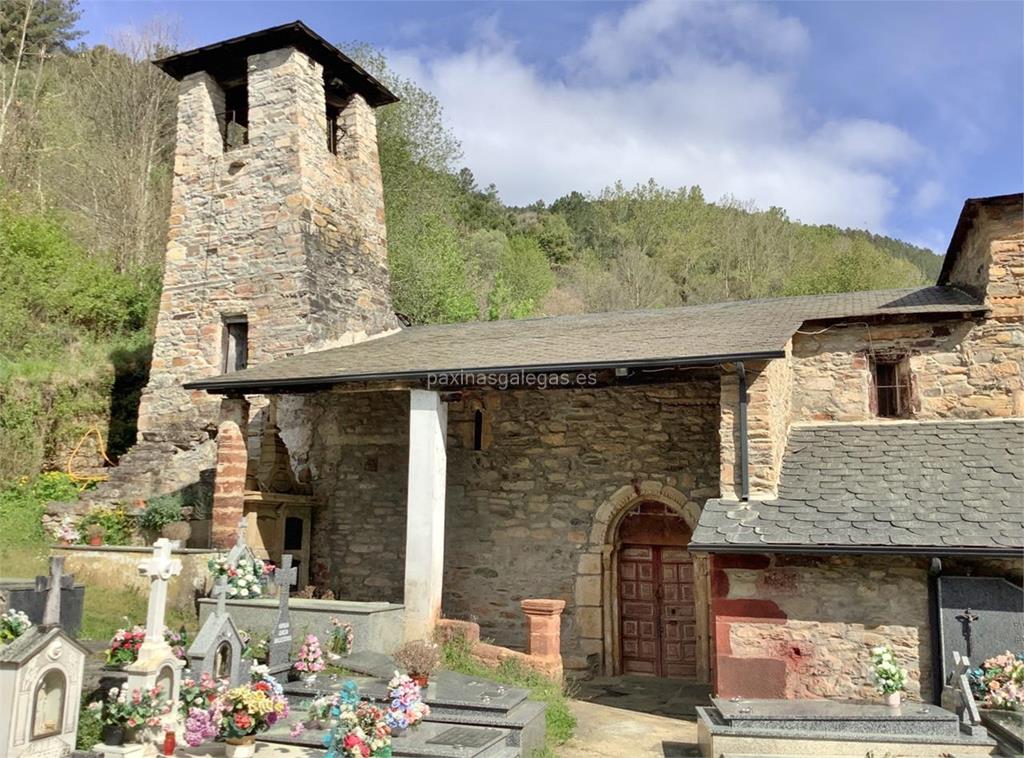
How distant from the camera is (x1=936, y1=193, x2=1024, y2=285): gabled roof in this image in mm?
10320

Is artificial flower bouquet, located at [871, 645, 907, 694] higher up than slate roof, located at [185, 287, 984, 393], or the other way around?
slate roof, located at [185, 287, 984, 393]

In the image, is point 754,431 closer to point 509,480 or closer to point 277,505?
point 509,480

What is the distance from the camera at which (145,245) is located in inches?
957

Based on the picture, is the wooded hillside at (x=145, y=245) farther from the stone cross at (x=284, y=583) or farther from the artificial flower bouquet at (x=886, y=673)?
the artificial flower bouquet at (x=886, y=673)

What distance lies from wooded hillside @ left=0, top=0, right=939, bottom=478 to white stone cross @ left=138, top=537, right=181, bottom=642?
9.93m

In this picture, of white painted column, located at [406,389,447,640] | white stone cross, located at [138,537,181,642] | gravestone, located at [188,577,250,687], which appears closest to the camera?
white stone cross, located at [138,537,181,642]

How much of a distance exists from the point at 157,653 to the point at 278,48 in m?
11.8

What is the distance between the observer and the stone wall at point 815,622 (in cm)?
805

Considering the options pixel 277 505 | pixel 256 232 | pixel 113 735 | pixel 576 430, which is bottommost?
pixel 113 735

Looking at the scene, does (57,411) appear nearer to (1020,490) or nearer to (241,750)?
(241,750)

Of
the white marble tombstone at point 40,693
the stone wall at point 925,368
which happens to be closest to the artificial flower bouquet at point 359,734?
the white marble tombstone at point 40,693

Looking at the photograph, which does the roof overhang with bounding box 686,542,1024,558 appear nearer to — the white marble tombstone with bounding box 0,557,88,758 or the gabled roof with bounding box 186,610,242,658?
the gabled roof with bounding box 186,610,242,658

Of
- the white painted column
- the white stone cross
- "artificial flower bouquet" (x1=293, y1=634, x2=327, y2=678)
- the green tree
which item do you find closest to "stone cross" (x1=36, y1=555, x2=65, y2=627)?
the white stone cross

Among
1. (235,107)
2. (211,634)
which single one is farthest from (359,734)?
(235,107)
